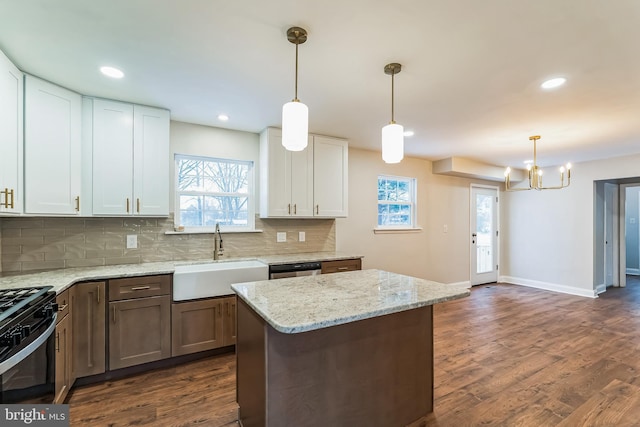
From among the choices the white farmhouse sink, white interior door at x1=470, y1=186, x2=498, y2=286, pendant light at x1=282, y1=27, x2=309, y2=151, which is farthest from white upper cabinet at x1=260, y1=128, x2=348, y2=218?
white interior door at x1=470, y1=186, x2=498, y2=286

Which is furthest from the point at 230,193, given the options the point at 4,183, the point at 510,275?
the point at 510,275

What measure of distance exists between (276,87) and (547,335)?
4.03 meters

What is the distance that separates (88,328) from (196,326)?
0.81m

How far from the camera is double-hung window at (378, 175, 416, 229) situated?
484 cm

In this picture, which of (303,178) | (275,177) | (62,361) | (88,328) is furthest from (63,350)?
(303,178)

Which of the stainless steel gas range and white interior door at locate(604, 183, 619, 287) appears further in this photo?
white interior door at locate(604, 183, 619, 287)

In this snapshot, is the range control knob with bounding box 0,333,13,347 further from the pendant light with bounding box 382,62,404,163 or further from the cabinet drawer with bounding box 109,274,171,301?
the pendant light with bounding box 382,62,404,163

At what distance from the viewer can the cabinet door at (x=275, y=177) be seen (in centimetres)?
344

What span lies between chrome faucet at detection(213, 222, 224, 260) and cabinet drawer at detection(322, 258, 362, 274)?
1200 mm

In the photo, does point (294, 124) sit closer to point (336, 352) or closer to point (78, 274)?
point (336, 352)

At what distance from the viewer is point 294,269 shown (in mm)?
3213

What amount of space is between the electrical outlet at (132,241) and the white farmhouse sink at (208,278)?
0.53 m

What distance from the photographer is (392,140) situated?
191 cm

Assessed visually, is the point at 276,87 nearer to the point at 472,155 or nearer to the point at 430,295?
the point at 430,295
